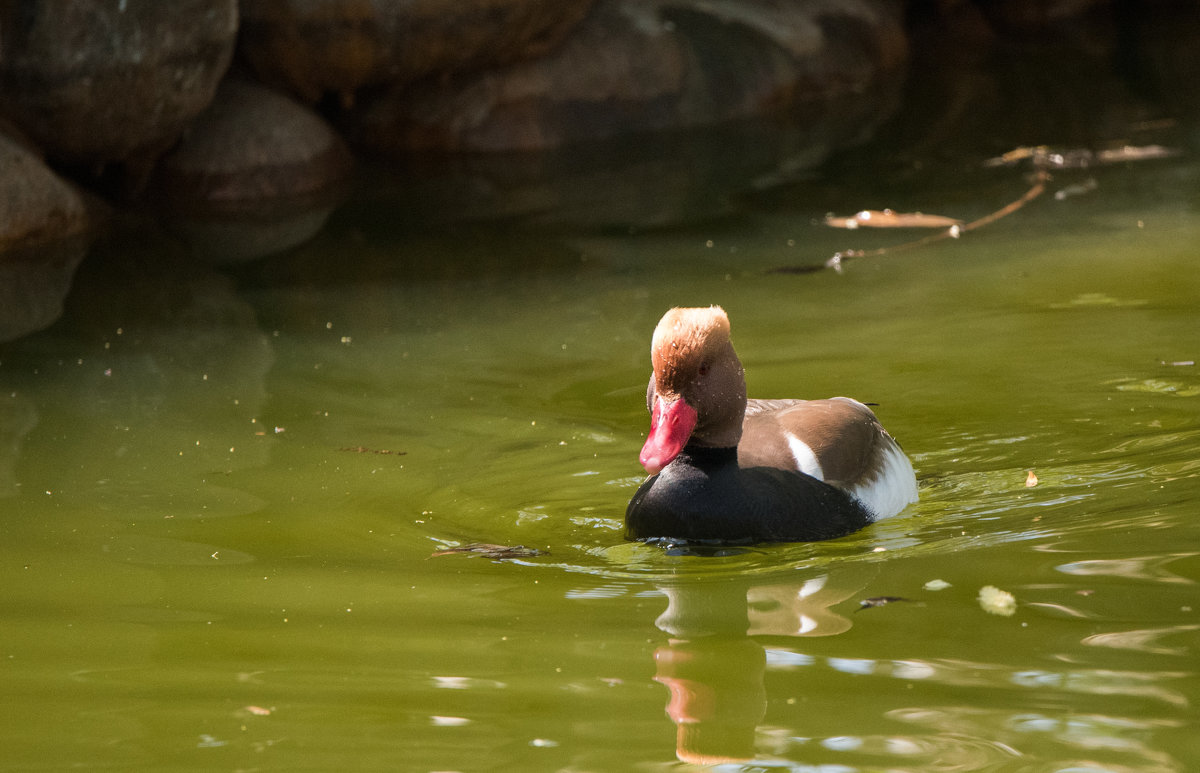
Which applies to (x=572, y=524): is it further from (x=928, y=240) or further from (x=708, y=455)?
(x=928, y=240)

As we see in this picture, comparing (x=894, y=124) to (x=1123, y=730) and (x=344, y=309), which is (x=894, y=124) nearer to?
(x=344, y=309)

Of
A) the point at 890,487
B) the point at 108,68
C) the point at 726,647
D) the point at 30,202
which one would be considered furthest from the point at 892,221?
the point at 726,647

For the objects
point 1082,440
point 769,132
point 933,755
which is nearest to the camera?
point 933,755

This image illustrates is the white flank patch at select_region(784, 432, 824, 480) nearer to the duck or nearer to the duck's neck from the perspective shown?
the duck

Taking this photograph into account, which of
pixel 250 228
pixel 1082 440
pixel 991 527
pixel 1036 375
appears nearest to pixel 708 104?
pixel 250 228

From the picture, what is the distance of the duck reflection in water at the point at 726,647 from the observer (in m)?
3.37

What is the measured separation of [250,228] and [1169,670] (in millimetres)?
8907

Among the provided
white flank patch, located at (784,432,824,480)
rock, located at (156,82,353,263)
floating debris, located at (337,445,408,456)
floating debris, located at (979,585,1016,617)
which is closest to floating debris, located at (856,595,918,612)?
floating debris, located at (979,585,1016,617)

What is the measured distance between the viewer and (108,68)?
10.8 m

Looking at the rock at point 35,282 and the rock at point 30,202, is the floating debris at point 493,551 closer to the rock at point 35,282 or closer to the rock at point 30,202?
the rock at point 35,282

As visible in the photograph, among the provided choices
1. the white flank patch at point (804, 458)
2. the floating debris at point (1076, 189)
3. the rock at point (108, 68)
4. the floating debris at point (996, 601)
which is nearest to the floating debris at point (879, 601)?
the floating debris at point (996, 601)

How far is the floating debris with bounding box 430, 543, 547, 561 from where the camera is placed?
4793mm

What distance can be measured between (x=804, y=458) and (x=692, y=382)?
0.59m

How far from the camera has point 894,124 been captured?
14.4 m
